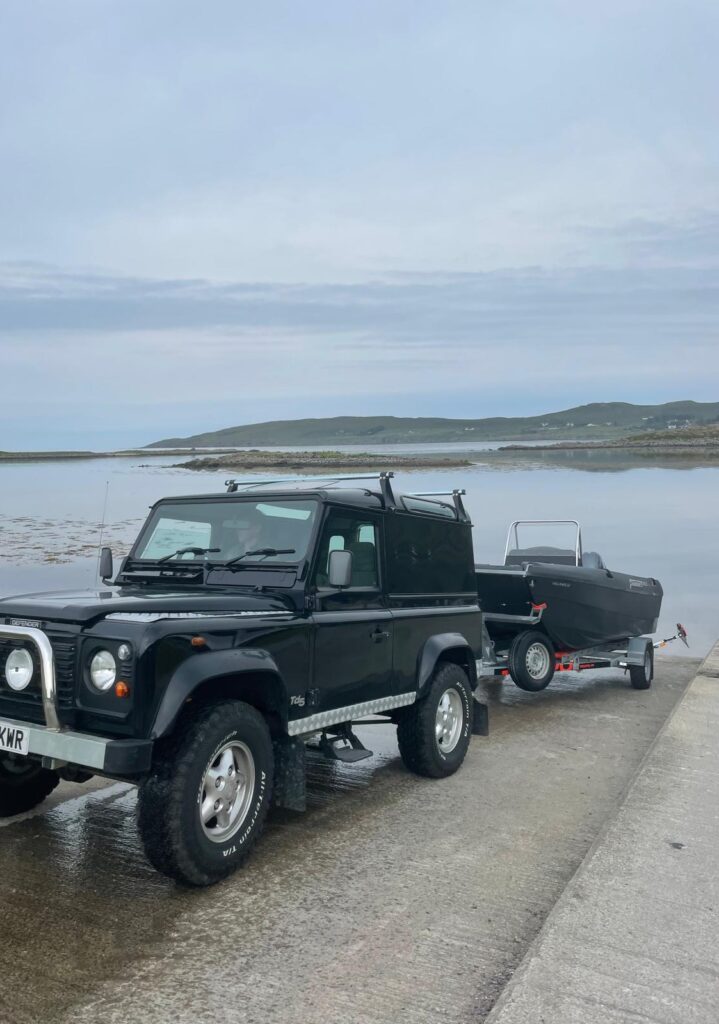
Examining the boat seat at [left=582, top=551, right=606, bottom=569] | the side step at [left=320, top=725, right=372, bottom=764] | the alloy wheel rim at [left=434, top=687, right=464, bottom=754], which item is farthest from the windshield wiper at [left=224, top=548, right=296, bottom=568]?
the boat seat at [left=582, top=551, right=606, bottom=569]

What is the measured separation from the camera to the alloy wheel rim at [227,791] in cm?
479

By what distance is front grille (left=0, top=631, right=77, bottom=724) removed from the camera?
4.65 metres

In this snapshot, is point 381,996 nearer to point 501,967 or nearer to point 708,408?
Result: point 501,967

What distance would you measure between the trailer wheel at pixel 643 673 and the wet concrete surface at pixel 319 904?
3.57 meters

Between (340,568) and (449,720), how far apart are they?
2.12m

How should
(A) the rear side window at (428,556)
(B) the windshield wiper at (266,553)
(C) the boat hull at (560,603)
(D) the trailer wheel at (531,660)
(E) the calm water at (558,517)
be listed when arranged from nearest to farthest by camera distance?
(B) the windshield wiper at (266,553)
(A) the rear side window at (428,556)
(D) the trailer wheel at (531,660)
(C) the boat hull at (560,603)
(E) the calm water at (558,517)

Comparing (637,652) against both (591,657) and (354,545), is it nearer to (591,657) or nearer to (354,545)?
(591,657)

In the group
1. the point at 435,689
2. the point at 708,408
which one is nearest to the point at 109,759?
the point at 435,689

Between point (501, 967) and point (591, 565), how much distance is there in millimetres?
7476

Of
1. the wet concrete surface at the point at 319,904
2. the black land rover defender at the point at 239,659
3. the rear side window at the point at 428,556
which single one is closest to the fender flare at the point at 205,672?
the black land rover defender at the point at 239,659

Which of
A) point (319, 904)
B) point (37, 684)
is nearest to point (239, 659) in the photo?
point (37, 684)

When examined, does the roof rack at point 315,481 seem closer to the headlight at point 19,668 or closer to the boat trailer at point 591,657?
the headlight at point 19,668

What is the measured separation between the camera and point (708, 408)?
190m

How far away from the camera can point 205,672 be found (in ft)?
15.2
